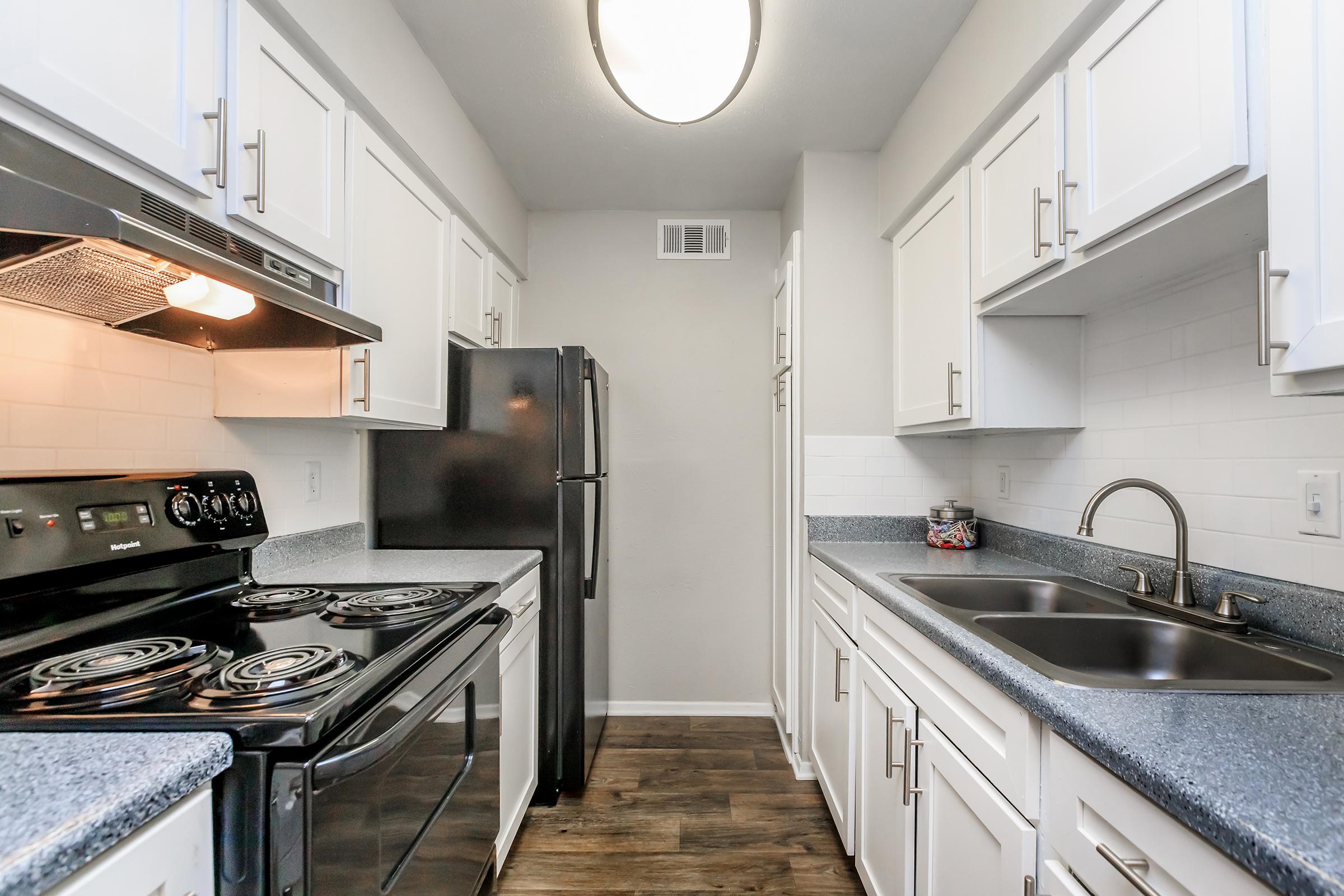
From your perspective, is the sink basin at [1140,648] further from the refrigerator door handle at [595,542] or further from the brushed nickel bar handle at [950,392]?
the refrigerator door handle at [595,542]

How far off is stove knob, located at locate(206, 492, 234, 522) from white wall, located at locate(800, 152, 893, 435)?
1868 mm

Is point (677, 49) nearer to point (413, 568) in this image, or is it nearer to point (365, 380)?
point (365, 380)

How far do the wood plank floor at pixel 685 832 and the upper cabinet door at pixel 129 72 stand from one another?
197cm

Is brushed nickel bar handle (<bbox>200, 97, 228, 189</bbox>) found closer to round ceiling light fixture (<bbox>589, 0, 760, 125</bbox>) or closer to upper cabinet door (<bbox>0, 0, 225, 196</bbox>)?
upper cabinet door (<bbox>0, 0, 225, 196</bbox>)

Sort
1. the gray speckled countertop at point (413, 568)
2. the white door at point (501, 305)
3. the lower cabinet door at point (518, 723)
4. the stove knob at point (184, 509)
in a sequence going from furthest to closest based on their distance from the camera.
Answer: the white door at point (501, 305)
the lower cabinet door at point (518, 723)
the gray speckled countertop at point (413, 568)
the stove knob at point (184, 509)

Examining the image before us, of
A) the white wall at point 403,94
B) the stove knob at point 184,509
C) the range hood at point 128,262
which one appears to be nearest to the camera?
the range hood at point 128,262

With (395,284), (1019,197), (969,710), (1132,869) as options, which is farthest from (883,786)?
(395,284)

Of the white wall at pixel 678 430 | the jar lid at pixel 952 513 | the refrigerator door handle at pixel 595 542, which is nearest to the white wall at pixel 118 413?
the refrigerator door handle at pixel 595 542

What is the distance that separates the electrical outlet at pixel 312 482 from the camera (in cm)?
184

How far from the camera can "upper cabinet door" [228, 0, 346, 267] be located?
113cm

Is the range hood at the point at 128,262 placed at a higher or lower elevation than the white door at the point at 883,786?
higher

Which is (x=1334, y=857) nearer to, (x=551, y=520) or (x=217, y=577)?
(x=217, y=577)

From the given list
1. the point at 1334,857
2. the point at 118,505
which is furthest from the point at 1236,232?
the point at 118,505

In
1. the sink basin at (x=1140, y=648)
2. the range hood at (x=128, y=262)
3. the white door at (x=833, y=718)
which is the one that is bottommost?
the white door at (x=833, y=718)
